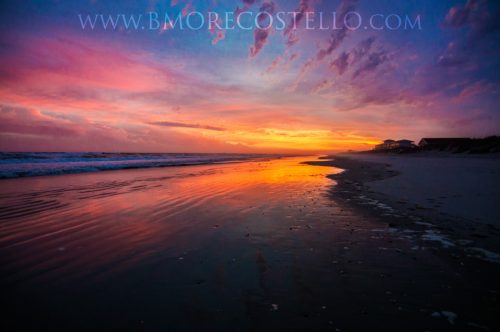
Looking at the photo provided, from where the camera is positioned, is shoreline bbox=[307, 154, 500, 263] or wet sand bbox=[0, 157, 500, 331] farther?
shoreline bbox=[307, 154, 500, 263]

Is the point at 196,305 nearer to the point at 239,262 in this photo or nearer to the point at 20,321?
the point at 239,262

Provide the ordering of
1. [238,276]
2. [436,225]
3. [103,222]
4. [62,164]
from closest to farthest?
[238,276], [436,225], [103,222], [62,164]

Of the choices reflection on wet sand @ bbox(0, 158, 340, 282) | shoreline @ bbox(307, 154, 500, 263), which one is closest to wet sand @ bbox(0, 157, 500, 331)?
reflection on wet sand @ bbox(0, 158, 340, 282)

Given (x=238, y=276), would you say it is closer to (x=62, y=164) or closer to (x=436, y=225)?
(x=436, y=225)

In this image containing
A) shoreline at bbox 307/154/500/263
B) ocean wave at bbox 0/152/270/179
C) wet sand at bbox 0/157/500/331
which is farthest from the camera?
ocean wave at bbox 0/152/270/179

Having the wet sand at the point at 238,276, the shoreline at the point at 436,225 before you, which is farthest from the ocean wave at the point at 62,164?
the shoreline at the point at 436,225

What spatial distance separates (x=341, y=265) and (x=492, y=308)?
1825 mm

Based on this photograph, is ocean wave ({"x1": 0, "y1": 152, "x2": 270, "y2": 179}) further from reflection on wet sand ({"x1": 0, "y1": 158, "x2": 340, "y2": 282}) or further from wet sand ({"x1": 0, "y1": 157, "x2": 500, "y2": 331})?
wet sand ({"x1": 0, "y1": 157, "x2": 500, "y2": 331})

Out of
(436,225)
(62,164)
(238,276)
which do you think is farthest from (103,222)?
(62,164)

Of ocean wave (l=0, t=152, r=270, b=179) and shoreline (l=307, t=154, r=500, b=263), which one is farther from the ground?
ocean wave (l=0, t=152, r=270, b=179)

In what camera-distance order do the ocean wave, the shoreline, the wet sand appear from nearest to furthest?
the wet sand < the shoreline < the ocean wave

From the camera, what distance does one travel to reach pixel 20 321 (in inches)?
117

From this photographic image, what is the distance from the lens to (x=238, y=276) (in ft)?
13.1

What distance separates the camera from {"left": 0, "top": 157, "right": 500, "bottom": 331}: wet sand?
2975mm
